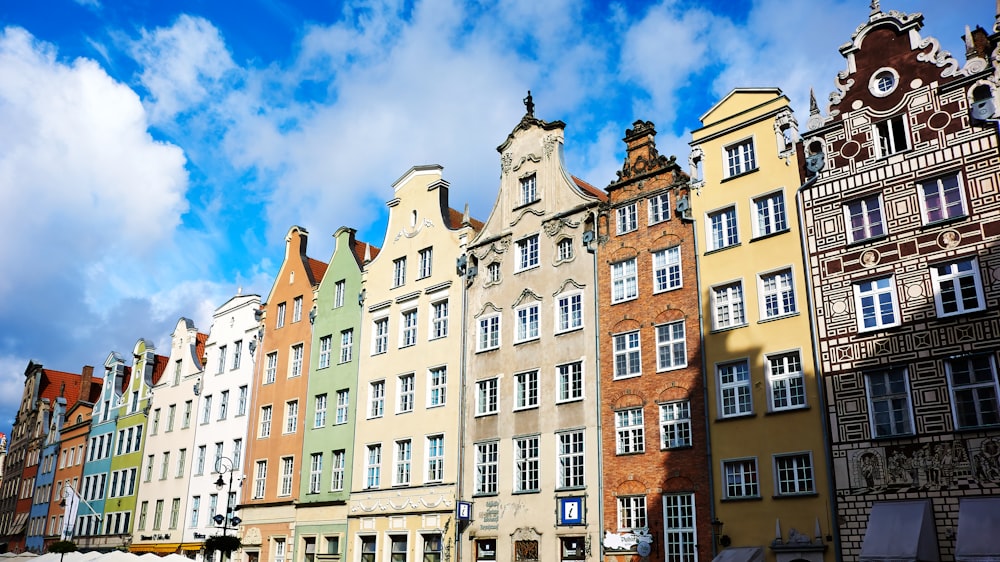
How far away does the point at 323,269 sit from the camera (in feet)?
158

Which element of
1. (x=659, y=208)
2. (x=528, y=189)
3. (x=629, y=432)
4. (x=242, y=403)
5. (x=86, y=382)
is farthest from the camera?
(x=86, y=382)

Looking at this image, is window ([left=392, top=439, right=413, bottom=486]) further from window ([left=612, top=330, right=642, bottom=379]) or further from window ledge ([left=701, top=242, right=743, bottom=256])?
window ledge ([left=701, top=242, right=743, bottom=256])

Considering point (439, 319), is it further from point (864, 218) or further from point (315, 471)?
point (864, 218)

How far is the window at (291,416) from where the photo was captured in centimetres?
4231

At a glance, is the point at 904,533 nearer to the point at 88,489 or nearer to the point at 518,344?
the point at 518,344

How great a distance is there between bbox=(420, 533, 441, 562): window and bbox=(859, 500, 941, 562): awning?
16.2m

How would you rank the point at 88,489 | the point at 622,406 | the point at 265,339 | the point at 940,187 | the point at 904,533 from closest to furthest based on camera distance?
1. the point at 904,533
2. the point at 940,187
3. the point at 622,406
4. the point at 265,339
5. the point at 88,489

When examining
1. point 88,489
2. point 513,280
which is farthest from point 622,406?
point 88,489

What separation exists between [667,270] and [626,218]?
2.79 m

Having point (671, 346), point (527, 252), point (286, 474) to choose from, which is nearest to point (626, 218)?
point (527, 252)

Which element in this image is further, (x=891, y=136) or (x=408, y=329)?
(x=408, y=329)

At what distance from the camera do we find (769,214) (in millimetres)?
27281

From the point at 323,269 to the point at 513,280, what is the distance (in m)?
16.9

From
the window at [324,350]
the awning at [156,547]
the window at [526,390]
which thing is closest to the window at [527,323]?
the window at [526,390]
